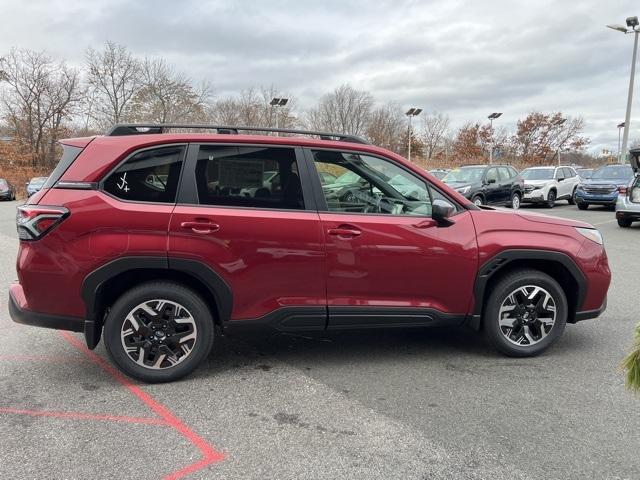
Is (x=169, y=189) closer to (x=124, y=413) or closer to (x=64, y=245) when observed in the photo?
(x=64, y=245)

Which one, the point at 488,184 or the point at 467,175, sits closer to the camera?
the point at 488,184

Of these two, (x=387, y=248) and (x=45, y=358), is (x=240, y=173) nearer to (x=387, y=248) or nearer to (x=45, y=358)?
(x=387, y=248)

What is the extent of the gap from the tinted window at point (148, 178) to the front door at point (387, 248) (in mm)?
1040

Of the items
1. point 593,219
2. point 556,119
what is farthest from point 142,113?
point 556,119

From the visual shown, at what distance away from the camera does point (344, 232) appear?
12.3 feet

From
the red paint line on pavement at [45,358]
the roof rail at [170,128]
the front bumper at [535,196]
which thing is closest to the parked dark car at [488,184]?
the front bumper at [535,196]

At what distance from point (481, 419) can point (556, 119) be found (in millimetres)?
59798

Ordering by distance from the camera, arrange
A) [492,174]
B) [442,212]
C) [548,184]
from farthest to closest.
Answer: [548,184], [492,174], [442,212]

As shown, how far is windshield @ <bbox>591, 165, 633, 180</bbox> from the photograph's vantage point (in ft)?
60.3

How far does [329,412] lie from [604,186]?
17934mm

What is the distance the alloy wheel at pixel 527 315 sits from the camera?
4.14 metres

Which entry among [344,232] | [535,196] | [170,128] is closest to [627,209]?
[535,196]

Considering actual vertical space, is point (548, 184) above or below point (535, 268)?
above

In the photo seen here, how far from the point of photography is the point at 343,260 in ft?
12.4
